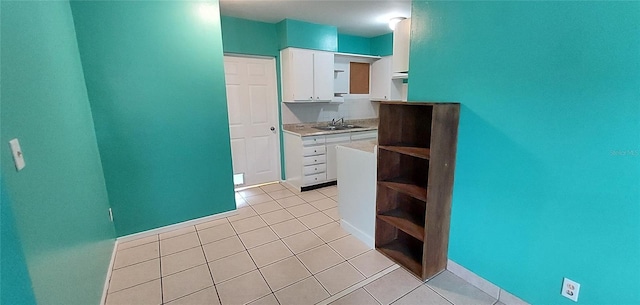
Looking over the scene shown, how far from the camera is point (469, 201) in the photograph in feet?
6.19

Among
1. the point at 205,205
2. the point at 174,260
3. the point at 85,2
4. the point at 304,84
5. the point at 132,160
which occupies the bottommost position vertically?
the point at 174,260

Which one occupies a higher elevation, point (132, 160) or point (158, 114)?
point (158, 114)

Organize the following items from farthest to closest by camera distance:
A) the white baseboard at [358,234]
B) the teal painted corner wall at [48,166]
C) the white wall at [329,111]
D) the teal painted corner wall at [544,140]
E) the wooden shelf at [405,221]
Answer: the white wall at [329,111] → the white baseboard at [358,234] → the wooden shelf at [405,221] → the teal painted corner wall at [544,140] → the teal painted corner wall at [48,166]

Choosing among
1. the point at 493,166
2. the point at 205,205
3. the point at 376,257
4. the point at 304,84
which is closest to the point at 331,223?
the point at 376,257

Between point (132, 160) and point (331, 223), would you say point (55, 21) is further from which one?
point (331, 223)

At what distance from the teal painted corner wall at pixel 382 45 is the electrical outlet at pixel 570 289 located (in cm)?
368

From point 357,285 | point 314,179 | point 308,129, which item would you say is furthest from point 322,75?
point 357,285

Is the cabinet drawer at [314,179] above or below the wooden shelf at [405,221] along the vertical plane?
below

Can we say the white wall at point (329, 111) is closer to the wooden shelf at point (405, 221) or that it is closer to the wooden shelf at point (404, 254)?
the wooden shelf at point (405, 221)

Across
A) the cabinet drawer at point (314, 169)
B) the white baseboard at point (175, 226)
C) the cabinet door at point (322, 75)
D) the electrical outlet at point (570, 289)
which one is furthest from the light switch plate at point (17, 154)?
the cabinet door at point (322, 75)

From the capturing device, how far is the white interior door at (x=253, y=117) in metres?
3.67

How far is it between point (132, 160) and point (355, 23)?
319cm

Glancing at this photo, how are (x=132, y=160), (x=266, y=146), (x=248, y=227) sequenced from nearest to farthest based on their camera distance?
(x=132, y=160), (x=248, y=227), (x=266, y=146)

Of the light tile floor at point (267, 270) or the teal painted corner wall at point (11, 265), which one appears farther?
the light tile floor at point (267, 270)
